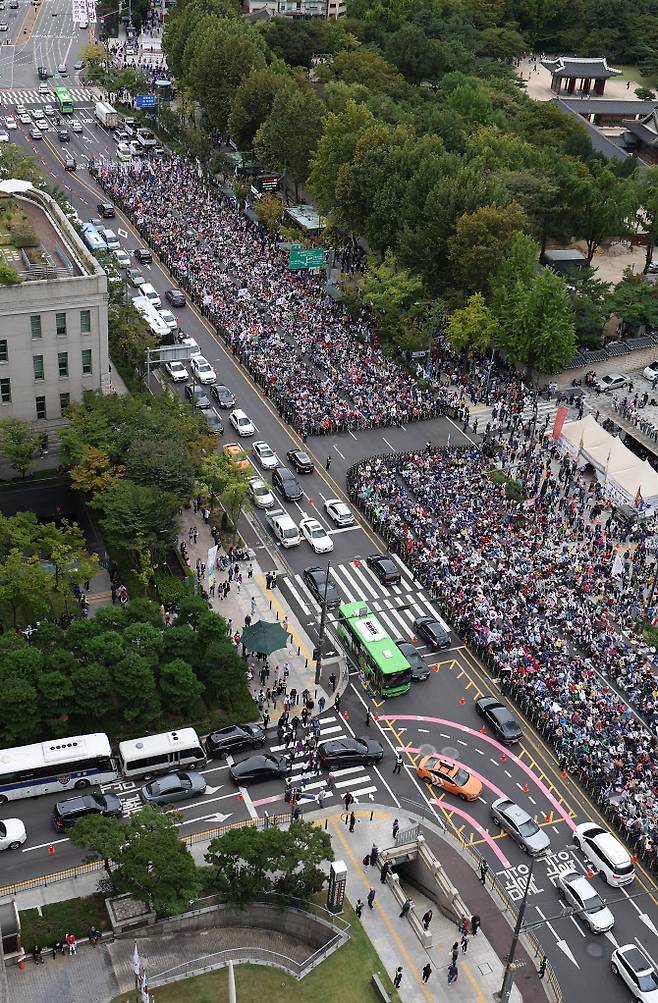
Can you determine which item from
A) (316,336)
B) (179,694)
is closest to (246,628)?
(179,694)

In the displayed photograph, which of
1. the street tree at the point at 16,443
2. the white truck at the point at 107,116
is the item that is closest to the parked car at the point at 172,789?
the street tree at the point at 16,443

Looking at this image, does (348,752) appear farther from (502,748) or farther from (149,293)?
(149,293)

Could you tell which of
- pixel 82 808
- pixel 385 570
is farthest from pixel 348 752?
pixel 385 570

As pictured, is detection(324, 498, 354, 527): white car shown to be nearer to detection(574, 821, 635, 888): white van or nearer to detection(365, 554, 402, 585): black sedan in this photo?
detection(365, 554, 402, 585): black sedan

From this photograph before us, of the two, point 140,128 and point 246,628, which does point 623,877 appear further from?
point 140,128

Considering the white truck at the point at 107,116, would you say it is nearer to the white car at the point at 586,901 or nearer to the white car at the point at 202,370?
the white car at the point at 202,370

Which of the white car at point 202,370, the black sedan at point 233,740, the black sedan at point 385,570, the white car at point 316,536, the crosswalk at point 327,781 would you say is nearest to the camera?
the crosswalk at point 327,781
